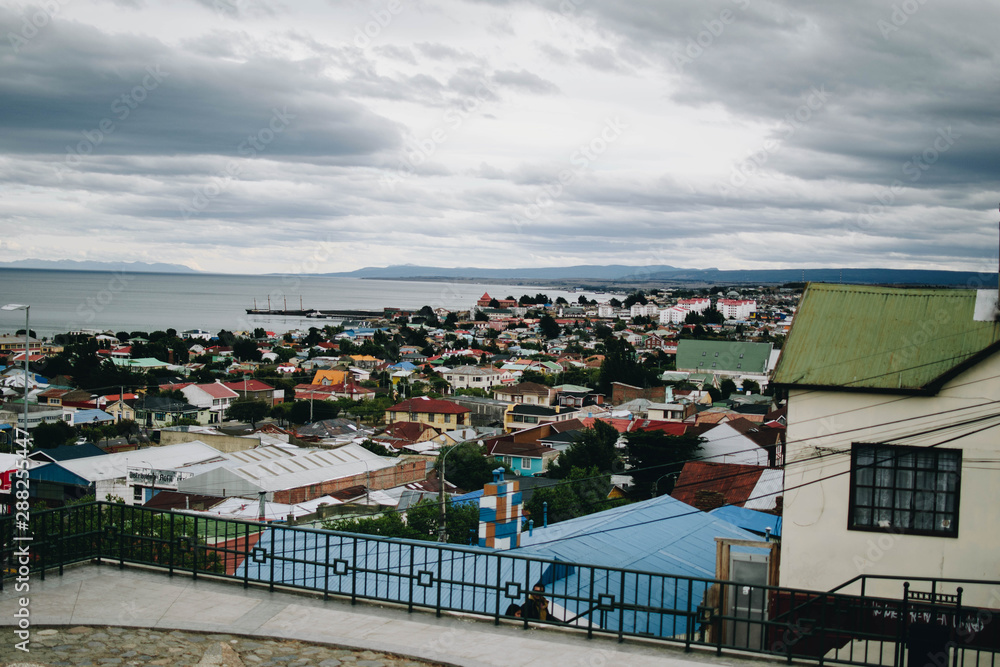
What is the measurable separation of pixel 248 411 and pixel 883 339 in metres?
53.2

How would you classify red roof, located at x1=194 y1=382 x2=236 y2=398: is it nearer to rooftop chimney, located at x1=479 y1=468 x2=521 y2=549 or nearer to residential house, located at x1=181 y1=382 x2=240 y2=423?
residential house, located at x1=181 y1=382 x2=240 y2=423

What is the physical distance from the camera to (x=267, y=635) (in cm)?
588

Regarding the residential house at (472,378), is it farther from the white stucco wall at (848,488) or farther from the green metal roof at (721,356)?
the white stucco wall at (848,488)

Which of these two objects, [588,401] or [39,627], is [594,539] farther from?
[588,401]

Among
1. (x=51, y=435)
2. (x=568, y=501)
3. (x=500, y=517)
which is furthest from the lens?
(x=51, y=435)

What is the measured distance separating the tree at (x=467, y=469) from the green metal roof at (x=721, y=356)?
5490 cm

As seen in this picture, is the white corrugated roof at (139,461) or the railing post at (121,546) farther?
the white corrugated roof at (139,461)

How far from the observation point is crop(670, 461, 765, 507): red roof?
22938 millimetres

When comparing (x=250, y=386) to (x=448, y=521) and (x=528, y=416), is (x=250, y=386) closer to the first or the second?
(x=528, y=416)

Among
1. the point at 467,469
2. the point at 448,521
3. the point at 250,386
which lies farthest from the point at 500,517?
the point at 250,386

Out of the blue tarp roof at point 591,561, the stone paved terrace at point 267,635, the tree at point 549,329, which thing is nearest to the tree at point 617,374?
the blue tarp roof at point 591,561

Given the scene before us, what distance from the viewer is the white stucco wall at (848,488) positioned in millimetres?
8586

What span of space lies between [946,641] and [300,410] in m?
53.8

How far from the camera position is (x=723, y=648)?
5992 millimetres
